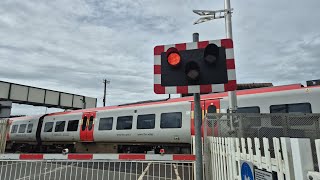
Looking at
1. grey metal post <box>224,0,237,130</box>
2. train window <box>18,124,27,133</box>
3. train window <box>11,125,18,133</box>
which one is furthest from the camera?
train window <box>11,125,18,133</box>

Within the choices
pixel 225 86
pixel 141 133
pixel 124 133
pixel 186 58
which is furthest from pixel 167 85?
pixel 124 133

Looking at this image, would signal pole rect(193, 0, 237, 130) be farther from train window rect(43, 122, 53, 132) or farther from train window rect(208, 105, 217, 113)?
train window rect(43, 122, 53, 132)

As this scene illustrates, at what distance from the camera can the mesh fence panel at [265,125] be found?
4855 millimetres

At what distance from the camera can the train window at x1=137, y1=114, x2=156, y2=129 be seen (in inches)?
466

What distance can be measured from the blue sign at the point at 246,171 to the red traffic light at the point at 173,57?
4.55 feet

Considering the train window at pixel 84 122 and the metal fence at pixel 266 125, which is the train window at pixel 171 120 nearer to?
the metal fence at pixel 266 125

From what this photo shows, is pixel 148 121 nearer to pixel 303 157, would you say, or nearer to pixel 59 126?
pixel 59 126

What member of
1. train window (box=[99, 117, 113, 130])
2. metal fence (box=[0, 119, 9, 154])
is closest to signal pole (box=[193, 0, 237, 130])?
train window (box=[99, 117, 113, 130])

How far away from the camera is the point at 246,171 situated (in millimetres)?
2512

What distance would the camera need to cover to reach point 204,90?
9.63 ft

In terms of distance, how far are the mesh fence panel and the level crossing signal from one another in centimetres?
199

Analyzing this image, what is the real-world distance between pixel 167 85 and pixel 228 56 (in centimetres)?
86

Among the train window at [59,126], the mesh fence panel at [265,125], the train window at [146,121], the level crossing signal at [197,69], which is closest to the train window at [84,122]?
the train window at [59,126]

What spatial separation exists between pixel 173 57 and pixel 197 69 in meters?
0.35
